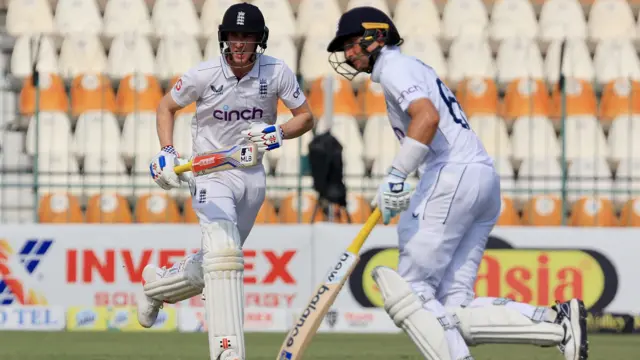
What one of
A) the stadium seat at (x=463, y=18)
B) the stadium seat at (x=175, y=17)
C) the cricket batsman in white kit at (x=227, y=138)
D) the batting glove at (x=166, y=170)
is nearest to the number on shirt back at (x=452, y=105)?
the cricket batsman in white kit at (x=227, y=138)

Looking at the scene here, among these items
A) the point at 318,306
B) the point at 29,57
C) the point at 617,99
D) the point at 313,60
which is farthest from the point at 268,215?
the point at 318,306

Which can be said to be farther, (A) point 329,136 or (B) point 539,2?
(B) point 539,2

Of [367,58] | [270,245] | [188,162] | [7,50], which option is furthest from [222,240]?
[7,50]

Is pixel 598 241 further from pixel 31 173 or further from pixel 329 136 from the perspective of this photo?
pixel 31 173

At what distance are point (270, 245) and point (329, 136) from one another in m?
1.23

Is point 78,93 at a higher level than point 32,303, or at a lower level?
higher

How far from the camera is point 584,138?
47.2 ft

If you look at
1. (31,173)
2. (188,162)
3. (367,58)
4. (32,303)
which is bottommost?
(32,303)

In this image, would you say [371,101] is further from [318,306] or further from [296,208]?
[318,306]

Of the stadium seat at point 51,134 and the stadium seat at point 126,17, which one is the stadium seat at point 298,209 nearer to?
the stadium seat at point 51,134

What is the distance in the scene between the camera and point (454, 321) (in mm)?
5961

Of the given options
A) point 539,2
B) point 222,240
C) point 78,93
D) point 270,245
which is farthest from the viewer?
point 539,2

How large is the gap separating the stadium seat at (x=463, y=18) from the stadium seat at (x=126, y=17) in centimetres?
366

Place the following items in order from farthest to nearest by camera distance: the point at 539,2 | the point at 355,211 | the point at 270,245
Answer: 1. the point at 539,2
2. the point at 355,211
3. the point at 270,245
